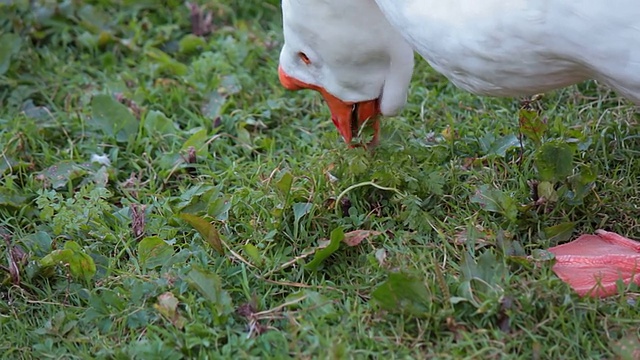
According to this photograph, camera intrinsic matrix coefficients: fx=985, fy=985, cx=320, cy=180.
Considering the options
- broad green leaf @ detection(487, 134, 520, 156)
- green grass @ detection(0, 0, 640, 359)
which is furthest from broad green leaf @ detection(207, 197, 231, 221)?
broad green leaf @ detection(487, 134, 520, 156)

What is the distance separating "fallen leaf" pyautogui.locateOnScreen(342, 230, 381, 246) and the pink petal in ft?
1.98

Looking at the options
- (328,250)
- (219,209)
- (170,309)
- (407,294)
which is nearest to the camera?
(407,294)

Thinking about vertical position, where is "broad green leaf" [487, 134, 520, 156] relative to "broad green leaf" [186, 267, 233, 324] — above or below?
above

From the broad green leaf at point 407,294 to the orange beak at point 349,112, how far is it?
0.89 meters

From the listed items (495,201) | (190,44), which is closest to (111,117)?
(190,44)

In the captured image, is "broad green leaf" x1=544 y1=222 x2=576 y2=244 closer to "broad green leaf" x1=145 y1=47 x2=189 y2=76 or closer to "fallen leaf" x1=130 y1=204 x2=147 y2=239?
"fallen leaf" x1=130 y1=204 x2=147 y2=239

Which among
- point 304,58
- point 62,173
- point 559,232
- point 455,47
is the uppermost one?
point 455,47

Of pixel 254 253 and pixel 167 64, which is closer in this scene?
pixel 254 253

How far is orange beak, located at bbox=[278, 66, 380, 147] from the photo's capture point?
12.0 ft

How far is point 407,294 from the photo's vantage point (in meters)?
2.89

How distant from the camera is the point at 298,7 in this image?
3404mm

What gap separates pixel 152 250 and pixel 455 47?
124 cm

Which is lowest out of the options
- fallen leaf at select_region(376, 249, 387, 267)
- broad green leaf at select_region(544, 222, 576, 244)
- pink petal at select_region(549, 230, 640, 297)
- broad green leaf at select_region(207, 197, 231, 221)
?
broad green leaf at select_region(207, 197, 231, 221)

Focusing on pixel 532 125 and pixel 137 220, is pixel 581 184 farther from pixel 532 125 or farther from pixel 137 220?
pixel 137 220
